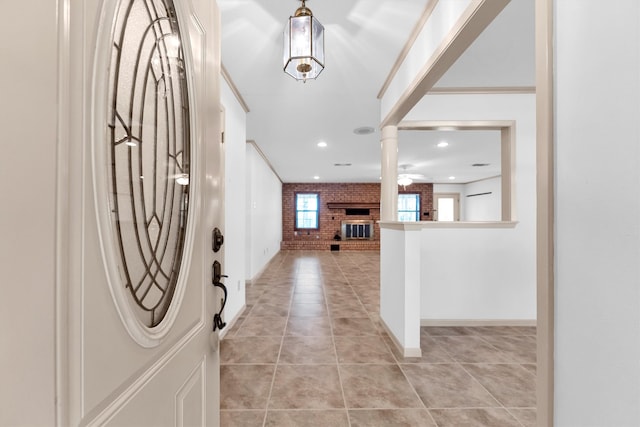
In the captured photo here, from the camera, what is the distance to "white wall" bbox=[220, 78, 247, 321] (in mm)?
2510

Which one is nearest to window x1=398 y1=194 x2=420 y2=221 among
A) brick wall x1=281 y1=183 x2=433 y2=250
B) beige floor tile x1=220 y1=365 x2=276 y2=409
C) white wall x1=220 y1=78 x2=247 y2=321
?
brick wall x1=281 y1=183 x2=433 y2=250

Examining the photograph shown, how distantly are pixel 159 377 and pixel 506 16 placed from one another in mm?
2520

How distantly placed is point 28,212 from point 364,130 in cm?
391

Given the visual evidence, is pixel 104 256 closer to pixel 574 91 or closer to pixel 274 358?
pixel 574 91

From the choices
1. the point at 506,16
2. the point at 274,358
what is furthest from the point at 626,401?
the point at 506,16

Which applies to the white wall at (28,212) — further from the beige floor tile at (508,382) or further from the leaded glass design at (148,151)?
the beige floor tile at (508,382)

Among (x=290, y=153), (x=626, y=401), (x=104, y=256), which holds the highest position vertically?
(x=290, y=153)

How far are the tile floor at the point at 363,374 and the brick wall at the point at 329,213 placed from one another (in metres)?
6.13

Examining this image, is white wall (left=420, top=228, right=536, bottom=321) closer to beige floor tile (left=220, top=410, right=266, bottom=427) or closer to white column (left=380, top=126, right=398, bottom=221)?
white column (left=380, top=126, right=398, bottom=221)

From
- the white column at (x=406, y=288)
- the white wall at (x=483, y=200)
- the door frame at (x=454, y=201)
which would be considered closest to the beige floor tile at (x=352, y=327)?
the white column at (x=406, y=288)

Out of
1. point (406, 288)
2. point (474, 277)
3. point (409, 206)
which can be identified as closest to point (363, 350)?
point (406, 288)

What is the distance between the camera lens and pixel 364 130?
12.8 ft

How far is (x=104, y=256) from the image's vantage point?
0.47 meters

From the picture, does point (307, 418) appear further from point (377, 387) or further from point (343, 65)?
point (343, 65)
